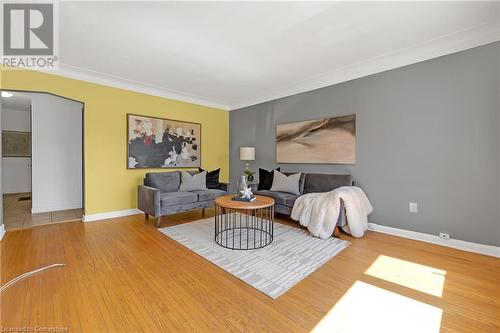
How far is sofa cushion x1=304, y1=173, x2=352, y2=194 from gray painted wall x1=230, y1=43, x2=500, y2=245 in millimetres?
198

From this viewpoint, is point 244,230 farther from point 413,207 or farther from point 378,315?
point 413,207

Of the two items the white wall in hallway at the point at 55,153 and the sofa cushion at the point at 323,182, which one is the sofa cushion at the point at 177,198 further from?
the white wall in hallway at the point at 55,153

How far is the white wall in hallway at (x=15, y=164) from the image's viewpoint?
5969mm

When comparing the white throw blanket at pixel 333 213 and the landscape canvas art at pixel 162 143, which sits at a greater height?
the landscape canvas art at pixel 162 143

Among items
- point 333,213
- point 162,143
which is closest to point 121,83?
point 162,143

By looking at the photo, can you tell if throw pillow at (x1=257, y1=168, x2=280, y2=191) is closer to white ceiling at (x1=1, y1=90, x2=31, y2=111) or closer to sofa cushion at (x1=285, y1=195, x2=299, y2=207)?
sofa cushion at (x1=285, y1=195, x2=299, y2=207)

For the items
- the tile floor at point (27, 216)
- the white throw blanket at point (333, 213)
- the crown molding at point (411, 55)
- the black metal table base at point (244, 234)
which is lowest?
the black metal table base at point (244, 234)

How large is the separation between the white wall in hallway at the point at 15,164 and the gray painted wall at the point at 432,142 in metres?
8.08

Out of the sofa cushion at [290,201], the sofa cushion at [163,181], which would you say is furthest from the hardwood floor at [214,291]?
the sofa cushion at [163,181]

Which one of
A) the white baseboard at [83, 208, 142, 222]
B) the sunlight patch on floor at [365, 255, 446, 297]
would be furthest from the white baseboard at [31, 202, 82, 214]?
the sunlight patch on floor at [365, 255, 446, 297]

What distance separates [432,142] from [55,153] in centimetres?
666

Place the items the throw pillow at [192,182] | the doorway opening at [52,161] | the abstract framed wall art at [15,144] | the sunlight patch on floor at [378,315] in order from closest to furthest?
the sunlight patch on floor at [378,315]
the throw pillow at [192,182]
the doorway opening at [52,161]
the abstract framed wall art at [15,144]

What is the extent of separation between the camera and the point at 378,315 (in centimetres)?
152

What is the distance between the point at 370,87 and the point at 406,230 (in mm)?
2155
